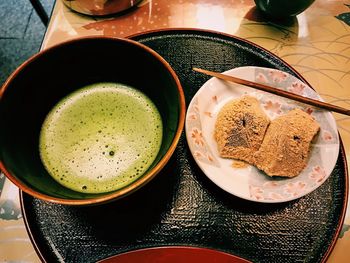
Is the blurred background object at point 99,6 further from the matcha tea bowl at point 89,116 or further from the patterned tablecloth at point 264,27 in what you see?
the matcha tea bowl at point 89,116

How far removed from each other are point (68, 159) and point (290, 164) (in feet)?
1.76

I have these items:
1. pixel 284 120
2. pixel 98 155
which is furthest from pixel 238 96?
pixel 98 155

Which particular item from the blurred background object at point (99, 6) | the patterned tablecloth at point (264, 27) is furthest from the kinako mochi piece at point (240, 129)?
the blurred background object at point (99, 6)

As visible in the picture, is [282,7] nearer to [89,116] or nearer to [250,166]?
[250,166]

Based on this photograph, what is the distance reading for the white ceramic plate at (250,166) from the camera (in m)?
0.75

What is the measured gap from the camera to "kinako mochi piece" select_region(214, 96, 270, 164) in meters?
0.82

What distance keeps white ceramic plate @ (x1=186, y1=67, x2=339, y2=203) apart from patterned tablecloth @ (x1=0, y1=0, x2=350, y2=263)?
0.50 feet

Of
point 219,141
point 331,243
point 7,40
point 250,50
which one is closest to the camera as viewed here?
point 331,243

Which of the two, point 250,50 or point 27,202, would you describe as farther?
point 250,50

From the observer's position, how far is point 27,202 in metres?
0.77

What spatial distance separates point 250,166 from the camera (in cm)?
82

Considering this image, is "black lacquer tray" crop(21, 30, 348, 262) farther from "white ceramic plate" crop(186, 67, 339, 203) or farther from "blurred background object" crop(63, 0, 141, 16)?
"blurred background object" crop(63, 0, 141, 16)

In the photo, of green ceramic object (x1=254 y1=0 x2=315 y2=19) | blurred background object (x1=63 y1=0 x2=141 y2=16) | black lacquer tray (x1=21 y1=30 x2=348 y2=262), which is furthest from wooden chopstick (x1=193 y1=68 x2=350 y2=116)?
blurred background object (x1=63 y1=0 x2=141 y2=16)

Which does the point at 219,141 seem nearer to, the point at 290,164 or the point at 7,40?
the point at 290,164
